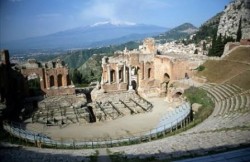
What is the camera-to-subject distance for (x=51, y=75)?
37188mm

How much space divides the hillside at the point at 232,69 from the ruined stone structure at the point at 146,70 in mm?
2595

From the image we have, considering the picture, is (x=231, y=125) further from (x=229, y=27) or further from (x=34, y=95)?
(x=229, y=27)

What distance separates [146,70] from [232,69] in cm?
1323

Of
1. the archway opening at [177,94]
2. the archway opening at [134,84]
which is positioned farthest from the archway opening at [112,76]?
the archway opening at [177,94]

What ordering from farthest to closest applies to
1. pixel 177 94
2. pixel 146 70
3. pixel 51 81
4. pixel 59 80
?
pixel 146 70
pixel 59 80
pixel 51 81
pixel 177 94

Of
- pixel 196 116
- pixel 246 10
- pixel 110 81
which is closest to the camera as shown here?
pixel 196 116

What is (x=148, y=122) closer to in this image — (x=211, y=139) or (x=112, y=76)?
(x=211, y=139)

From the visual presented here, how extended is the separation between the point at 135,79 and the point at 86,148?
23.8 m

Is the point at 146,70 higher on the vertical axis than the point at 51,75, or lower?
lower

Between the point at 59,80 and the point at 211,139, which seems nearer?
the point at 211,139

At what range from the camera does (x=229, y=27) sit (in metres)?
83.2

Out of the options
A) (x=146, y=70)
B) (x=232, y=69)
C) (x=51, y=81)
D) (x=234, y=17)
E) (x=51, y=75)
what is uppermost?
(x=234, y=17)

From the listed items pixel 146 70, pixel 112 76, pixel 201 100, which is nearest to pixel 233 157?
pixel 201 100

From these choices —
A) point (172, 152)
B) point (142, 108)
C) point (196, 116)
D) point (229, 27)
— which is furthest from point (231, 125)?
point (229, 27)
